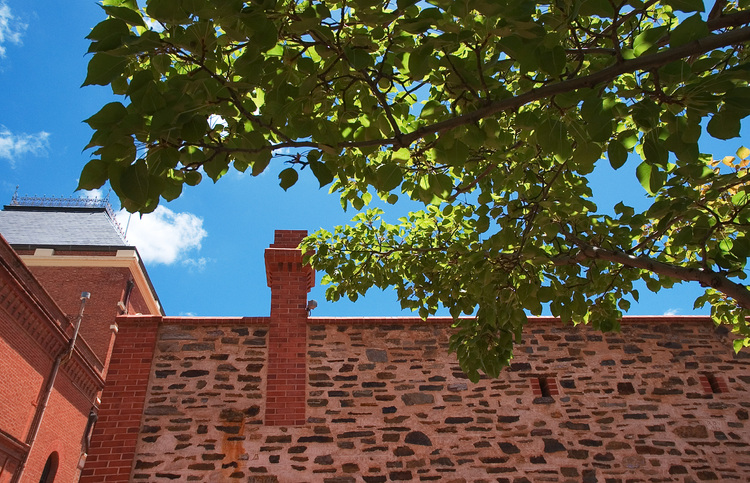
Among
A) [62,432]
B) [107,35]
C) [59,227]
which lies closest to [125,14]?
[107,35]

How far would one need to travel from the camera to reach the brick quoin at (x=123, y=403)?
6.34m

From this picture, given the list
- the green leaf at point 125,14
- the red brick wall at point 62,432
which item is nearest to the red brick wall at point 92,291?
the red brick wall at point 62,432

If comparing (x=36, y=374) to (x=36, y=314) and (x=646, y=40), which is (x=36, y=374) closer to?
(x=36, y=314)

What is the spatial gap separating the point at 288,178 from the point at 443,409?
204 inches

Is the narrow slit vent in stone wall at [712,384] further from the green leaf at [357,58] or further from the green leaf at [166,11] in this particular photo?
the green leaf at [166,11]

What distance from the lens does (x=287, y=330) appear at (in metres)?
7.46

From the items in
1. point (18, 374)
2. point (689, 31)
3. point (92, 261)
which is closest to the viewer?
point (689, 31)

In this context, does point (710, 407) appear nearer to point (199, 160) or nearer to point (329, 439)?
point (329, 439)

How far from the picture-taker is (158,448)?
650 cm

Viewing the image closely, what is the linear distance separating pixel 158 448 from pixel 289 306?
241 cm

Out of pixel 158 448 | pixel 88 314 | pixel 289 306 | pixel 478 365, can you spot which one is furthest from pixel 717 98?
pixel 88 314

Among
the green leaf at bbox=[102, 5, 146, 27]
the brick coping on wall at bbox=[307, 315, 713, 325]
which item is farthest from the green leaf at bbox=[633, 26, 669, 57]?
the brick coping on wall at bbox=[307, 315, 713, 325]

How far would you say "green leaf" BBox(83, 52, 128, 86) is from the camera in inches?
81.6

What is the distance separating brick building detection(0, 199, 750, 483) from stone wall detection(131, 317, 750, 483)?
2 centimetres
